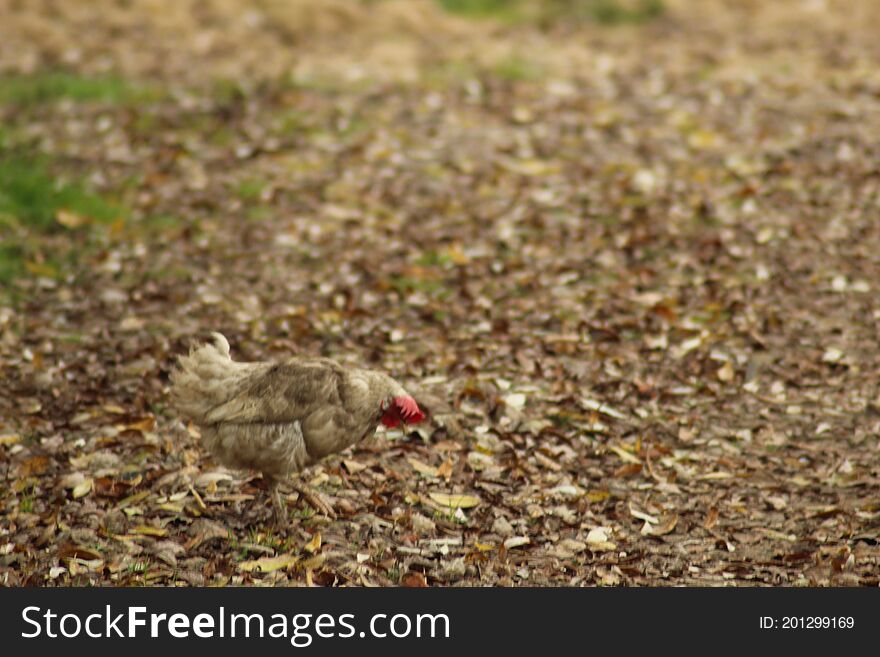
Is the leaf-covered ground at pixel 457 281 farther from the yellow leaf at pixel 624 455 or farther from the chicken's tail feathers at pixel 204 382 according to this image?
the chicken's tail feathers at pixel 204 382

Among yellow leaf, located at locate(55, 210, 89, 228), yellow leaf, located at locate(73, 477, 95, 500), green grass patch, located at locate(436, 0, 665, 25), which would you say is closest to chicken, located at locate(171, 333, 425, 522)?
yellow leaf, located at locate(73, 477, 95, 500)

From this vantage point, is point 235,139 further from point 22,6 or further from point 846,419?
point 846,419

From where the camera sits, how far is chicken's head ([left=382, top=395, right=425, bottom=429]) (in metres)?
4.82

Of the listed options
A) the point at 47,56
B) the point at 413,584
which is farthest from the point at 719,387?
the point at 47,56

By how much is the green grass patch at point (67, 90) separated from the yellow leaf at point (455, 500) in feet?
19.7

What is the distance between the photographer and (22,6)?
11602 mm

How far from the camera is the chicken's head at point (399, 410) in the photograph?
4.82 m

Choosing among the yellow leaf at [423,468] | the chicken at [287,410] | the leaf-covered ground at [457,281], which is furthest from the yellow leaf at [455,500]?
the chicken at [287,410]

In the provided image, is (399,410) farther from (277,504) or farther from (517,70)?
(517,70)

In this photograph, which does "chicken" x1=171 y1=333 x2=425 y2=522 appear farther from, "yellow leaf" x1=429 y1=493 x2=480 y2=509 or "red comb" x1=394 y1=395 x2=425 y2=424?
"yellow leaf" x1=429 y1=493 x2=480 y2=509

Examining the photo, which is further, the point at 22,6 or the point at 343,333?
the point at 22,6

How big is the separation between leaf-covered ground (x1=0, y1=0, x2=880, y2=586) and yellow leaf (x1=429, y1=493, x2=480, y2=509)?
0.6 inches

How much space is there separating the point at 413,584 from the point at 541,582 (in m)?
0.58

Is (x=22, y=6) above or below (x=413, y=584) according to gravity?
above
